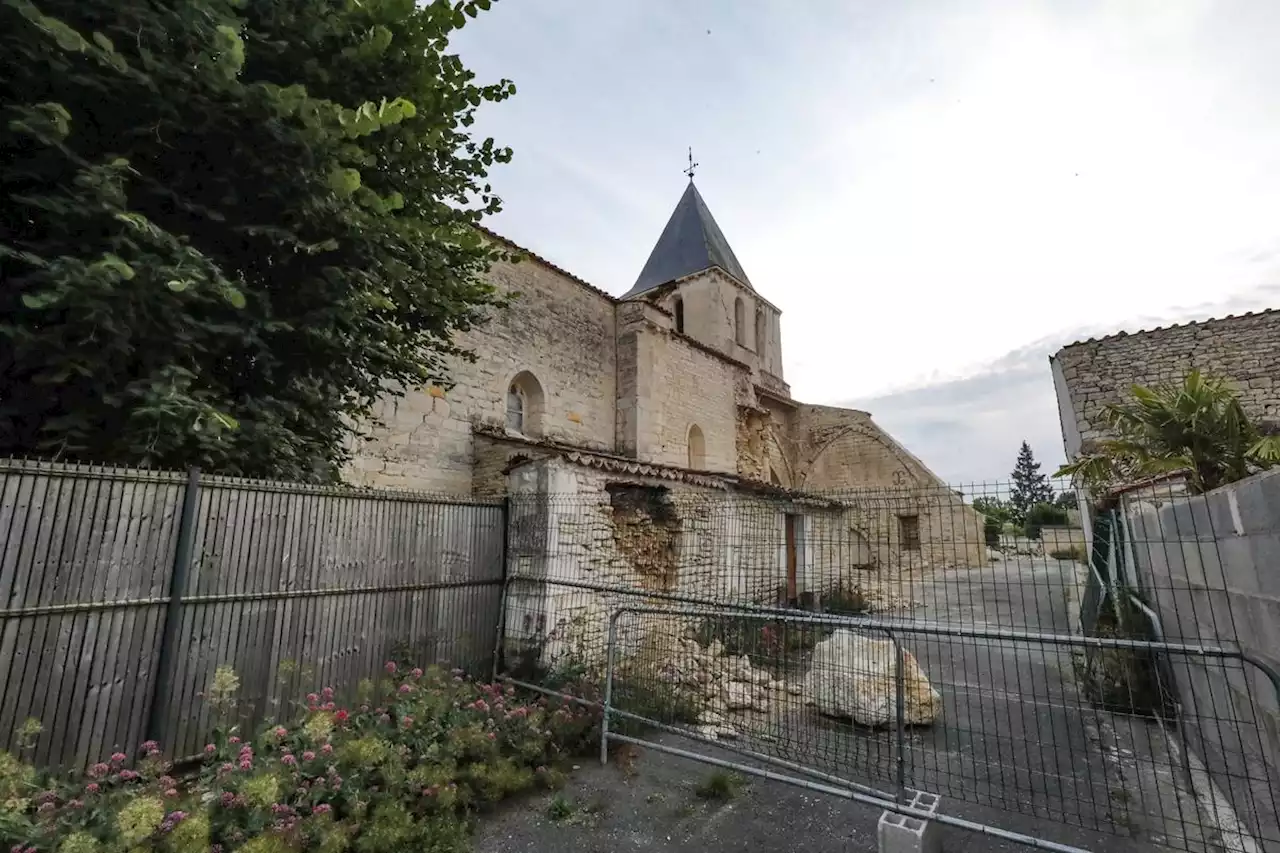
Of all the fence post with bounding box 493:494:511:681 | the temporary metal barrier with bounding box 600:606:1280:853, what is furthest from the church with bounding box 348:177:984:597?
the temporary metal barrier with bounding box 600:606:1280:853

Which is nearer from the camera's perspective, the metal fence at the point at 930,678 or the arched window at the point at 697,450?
the metal fence at the point at 930,678

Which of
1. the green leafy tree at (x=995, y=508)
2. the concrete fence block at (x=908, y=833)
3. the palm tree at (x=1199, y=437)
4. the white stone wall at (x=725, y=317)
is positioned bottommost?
the concrete fence block at (x=908, y=833)

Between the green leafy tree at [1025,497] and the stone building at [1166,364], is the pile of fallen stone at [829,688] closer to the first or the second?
the green leafy tree at [1025,497]

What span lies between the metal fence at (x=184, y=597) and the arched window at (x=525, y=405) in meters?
6.02

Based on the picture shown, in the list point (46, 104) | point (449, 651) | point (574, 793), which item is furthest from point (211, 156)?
point (574, 793)

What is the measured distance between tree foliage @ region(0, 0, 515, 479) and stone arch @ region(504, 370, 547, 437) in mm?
6158

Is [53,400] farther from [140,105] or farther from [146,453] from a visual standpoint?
[140,105]

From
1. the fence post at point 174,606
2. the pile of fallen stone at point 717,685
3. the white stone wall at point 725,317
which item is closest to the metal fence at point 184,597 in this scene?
the fence post at point 174,606

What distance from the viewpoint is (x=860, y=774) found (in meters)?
4.05

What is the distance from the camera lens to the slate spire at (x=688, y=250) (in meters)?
23.1

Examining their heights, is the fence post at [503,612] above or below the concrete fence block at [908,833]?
above

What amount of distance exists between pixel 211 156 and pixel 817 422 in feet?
63.2

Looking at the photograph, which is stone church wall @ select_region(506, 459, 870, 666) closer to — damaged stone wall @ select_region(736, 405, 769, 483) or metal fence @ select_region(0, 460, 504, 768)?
metal fence @ select_region(0, 460, 504, 768)

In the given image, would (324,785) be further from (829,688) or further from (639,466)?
(639,466)
